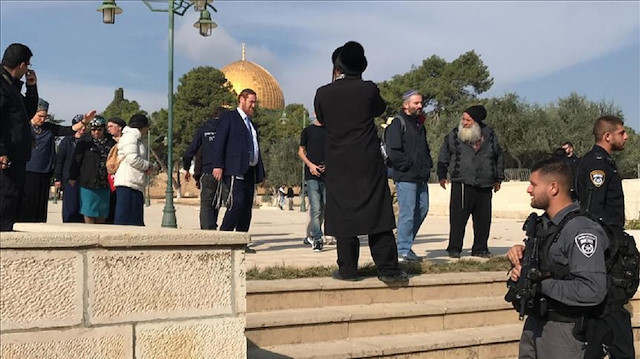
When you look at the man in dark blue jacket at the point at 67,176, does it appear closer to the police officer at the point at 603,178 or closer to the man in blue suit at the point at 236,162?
the man in blue suit at the point at 236,162

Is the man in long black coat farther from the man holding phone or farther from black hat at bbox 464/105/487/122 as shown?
black hat at bbox 464/105/487/122

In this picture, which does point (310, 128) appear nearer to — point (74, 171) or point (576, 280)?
point (74, 171)

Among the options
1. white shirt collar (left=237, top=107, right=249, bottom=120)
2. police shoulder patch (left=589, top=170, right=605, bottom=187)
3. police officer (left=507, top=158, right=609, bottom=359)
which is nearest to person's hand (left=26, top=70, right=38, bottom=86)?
white shirt collar (left=237, top=107, right=249, bottom=120)

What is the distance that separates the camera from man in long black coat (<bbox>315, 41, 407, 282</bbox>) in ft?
17.8

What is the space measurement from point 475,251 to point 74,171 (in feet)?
15.2

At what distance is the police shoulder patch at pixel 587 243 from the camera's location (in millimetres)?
3201

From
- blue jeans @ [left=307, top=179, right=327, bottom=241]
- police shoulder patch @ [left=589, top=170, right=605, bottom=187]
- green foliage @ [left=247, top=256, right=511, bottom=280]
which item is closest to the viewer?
police shoulder patch @ [left=589, top=170, right=605, bottom=187]

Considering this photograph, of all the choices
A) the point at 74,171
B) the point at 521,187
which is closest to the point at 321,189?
the point at 74,171

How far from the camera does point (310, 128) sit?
30.0ft

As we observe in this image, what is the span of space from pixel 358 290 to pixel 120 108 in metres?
82.6

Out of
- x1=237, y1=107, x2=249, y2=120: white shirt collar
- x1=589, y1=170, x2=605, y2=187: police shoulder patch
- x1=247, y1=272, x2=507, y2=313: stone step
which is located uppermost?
x1=237, y1=107, x2=249, y2=120: white shirt collar

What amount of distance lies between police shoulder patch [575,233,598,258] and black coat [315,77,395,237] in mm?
2276

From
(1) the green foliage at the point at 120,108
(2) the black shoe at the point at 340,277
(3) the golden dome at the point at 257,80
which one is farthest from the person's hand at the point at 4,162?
(3) the golden dome at the point at 257,80

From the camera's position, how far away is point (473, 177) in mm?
7676
